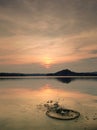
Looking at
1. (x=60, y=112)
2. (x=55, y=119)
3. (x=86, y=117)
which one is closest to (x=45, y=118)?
(x=55, y=119)

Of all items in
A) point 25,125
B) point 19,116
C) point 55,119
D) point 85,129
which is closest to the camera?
point 85,129

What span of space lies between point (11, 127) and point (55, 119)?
13.6 ft

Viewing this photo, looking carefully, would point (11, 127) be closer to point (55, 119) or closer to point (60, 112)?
point (55, 119)

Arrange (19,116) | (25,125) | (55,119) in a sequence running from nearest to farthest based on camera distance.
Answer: (25,125) < (55,119) < (19,116)

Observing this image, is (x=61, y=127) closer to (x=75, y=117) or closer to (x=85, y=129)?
(x=85, y=129)

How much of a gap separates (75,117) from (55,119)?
1.90 m

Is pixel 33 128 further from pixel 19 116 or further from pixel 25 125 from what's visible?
pixel 19 116

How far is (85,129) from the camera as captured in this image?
16.6 m

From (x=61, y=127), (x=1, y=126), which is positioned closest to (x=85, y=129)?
(x=61, y=127)

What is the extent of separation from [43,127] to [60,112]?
492 centimetres

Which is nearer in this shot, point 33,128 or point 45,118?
point 33,128

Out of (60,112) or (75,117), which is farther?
(60,112)

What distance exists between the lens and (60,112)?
72.2ft

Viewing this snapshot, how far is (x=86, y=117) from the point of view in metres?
20.5
